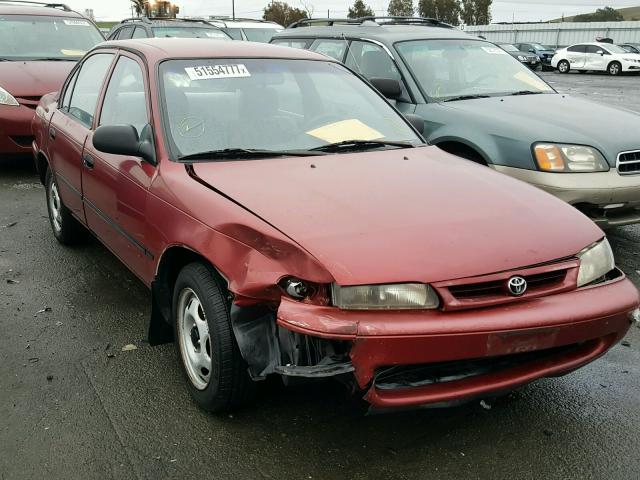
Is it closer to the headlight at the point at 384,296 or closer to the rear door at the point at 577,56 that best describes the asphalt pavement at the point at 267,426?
the headlight at the point at 384,296

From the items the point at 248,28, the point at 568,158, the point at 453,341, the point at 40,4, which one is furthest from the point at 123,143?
the point at 248,28

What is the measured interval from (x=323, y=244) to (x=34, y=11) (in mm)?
8349

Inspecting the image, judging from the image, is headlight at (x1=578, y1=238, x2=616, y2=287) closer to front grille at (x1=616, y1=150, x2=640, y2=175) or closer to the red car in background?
front grille at (x1=616, y1=150, x2=640, y2=175)

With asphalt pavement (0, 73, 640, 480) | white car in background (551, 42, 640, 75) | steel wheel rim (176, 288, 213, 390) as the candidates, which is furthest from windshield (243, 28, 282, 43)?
white car in background (551, 42, 640, 75)

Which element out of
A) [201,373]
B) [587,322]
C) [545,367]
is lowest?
[201,373]

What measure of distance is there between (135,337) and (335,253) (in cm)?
186

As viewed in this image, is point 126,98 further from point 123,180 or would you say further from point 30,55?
point 30,55

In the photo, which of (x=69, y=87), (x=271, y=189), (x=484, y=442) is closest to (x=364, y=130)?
(x=271, y=189)

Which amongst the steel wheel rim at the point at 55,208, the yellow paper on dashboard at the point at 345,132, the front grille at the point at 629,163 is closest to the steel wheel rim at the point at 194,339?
the yellow paper on dashboard at the point at 345,132

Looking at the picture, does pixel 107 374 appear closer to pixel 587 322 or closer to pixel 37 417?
pixel 37 417

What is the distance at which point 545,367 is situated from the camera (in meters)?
2.68

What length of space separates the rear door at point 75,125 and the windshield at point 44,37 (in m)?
4.06

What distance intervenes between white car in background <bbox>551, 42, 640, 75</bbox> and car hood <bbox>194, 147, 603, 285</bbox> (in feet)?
98.6

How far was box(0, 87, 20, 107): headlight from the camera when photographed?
299 inches
